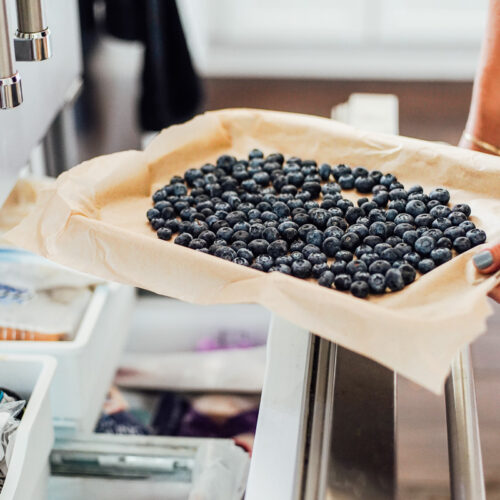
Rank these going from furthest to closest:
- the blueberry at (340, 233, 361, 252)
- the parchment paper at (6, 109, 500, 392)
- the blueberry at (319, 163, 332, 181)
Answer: the blueberry at (319, 163, 332, 181) < the blueberry at (340, 233, 361, 252) < the parchment paper at (6, 109, 500, 392)

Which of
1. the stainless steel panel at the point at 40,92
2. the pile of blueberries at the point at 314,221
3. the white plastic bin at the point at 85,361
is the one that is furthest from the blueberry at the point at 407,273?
the stainless steel panel at the point at 40,92

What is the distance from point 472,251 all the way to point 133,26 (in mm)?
2001

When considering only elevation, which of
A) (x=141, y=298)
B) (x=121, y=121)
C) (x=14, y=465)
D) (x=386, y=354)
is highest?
(x=386, y=354)

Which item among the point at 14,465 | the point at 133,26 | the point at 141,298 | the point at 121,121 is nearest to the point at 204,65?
the point at 121,121

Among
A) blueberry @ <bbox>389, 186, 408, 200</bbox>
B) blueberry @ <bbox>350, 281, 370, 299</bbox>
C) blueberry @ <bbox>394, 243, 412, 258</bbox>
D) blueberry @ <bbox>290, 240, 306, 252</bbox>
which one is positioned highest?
blueberry @ <bbox>389, 186, 408, 200</bbox>

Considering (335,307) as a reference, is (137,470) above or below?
below

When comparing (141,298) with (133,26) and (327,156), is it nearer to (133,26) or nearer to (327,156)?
(327,156)

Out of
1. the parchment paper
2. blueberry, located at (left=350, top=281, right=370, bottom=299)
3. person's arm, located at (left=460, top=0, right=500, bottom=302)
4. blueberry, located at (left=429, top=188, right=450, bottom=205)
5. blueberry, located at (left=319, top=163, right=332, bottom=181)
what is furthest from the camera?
person's arm, located at (left=460, top=0, right=500, bottom=302)

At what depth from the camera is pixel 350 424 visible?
84 centimetres

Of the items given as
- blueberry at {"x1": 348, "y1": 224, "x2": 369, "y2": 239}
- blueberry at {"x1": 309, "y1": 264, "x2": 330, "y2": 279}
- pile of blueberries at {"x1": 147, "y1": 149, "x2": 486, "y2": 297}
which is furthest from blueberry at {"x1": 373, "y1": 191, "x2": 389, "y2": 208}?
blueberry at {"x1": 309, "y1": 264, "x2": 330, "y2": 279}

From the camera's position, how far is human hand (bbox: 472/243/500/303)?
89 centimetres

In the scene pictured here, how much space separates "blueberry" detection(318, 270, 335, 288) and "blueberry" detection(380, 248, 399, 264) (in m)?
0.08

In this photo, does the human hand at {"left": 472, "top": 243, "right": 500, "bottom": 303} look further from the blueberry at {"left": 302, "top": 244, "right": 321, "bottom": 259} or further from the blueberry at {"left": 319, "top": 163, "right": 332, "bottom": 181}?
the blueberry at {"left": 319, "top": 163, "right": 332, "bottom": 181}

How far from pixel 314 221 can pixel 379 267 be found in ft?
0.54
